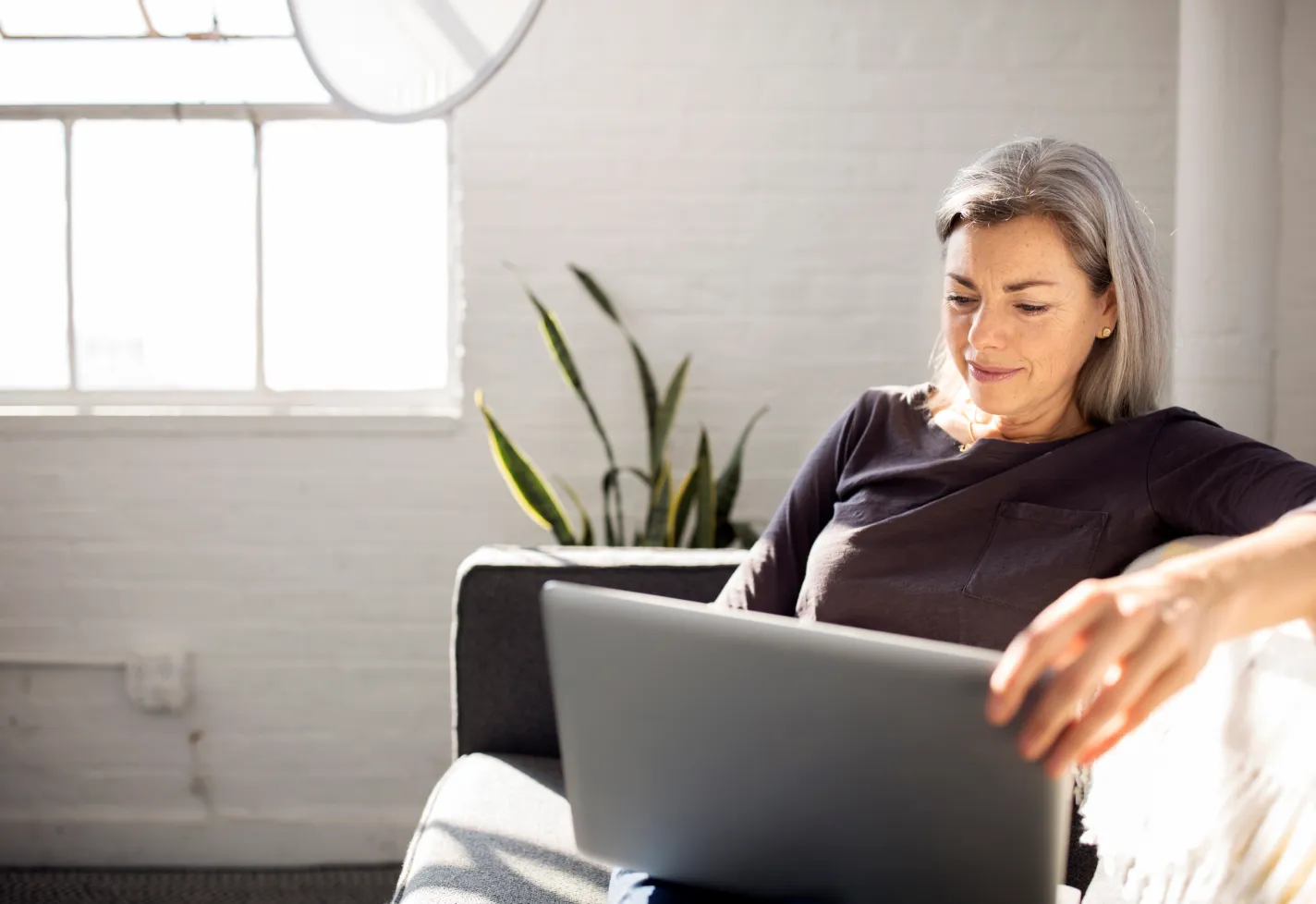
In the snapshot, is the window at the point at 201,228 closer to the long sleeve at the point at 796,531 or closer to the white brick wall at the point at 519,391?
the white brick wall at the point at 519,391

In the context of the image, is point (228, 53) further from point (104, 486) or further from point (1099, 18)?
point (1099, 18)

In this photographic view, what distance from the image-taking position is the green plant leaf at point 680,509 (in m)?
2.52

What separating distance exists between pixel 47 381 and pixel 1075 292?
2.64 metres

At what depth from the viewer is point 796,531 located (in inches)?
64.9

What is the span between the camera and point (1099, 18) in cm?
286

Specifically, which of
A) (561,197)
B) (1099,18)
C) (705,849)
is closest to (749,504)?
(561,197)

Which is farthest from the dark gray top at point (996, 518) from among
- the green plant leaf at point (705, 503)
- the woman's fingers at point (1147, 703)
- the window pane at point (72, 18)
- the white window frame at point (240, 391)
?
the window pane at point (72, 18)

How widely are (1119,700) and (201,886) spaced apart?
2698mm

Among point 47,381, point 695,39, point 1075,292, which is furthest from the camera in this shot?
point 47,381

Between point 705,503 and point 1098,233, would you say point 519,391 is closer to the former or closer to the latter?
point 705,503

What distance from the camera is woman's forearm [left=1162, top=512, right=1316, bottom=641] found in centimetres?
82

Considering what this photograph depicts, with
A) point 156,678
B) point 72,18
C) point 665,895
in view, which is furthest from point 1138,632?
point 72,18

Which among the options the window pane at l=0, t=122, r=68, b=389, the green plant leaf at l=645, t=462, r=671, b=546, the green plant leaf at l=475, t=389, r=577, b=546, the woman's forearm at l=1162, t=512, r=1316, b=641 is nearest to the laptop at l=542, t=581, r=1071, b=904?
the woman's forearm at l=1162, t=512, r=1316, b=641

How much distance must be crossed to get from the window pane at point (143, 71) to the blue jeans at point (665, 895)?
2.43 meters
